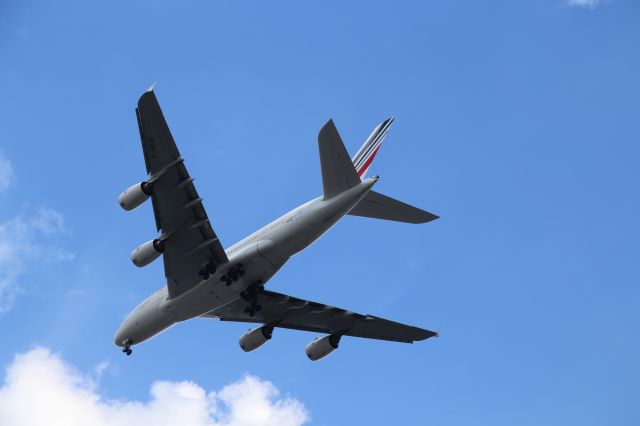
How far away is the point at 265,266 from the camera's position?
30.2m

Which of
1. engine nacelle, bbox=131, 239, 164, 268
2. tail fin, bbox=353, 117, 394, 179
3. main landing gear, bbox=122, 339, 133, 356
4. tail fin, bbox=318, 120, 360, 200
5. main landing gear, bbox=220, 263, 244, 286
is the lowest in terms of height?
main landing gear, bbox=122, 339, 133, 356

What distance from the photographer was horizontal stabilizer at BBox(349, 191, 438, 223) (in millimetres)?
29469

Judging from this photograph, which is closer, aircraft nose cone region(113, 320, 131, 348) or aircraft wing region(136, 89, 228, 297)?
aircraft wing region(136, 89, 228, 297)

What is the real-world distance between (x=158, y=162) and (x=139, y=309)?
8.53 metres

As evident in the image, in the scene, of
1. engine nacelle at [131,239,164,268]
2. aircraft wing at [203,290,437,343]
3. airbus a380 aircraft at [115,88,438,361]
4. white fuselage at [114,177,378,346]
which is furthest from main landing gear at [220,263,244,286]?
aircraft wing at [203,290,437,343]

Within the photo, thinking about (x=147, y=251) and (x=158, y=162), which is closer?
(x=158, y=162)

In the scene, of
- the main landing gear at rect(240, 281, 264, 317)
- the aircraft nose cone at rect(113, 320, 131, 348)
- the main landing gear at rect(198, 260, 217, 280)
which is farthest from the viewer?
the aircraft nose cone at rect(113, 320, 131, 348)

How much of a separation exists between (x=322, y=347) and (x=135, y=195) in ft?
40.1

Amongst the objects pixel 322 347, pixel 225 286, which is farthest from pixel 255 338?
pixel 225 286

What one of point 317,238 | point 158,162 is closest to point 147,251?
point 158,162

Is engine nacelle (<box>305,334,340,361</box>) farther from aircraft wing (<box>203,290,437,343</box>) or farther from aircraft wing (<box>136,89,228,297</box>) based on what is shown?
aircraft wing (<box>136,89,228,297</box>)

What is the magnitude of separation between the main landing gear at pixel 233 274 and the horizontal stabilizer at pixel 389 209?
468 cm

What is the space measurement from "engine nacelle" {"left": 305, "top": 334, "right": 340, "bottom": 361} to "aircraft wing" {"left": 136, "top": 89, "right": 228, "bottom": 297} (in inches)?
289

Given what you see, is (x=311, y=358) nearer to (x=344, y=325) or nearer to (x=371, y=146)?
(x=344, y=325)
